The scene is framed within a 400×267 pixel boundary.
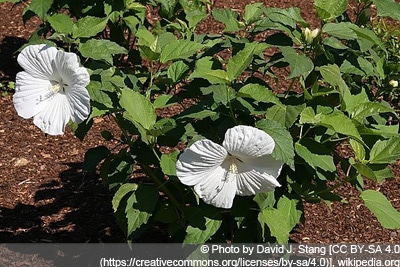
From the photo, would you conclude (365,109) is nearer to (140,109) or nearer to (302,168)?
(302,168)

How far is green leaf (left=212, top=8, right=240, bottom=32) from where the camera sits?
118 inches

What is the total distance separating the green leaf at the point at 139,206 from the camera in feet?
8.98

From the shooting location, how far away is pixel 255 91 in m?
2.54

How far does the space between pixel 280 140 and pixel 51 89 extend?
2.63 feet

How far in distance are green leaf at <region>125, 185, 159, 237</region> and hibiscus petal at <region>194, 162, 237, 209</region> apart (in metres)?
0.36

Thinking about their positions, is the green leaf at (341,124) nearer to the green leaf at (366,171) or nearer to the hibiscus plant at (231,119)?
the hibiscus plant at (231,119)

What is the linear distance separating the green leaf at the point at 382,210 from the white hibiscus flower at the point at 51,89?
1.11 m

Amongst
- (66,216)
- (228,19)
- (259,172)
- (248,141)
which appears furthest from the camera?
(66,216)

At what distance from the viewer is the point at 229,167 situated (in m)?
2.45

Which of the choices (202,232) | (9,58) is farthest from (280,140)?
(9,58)

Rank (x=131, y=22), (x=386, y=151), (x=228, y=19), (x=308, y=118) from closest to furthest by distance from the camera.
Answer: (x=308, y=118) < (x=386, y=151) < (x=228, y=19) < (x=131, y=22)

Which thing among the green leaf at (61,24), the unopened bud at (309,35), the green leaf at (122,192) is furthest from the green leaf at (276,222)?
the green leaf at (61,24)

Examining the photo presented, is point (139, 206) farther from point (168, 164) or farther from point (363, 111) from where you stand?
point (363, 111)

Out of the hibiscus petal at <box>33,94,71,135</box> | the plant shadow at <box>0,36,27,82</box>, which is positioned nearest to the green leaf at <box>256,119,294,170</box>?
the hibiscus petal at <box>33,94,71,135</box>
